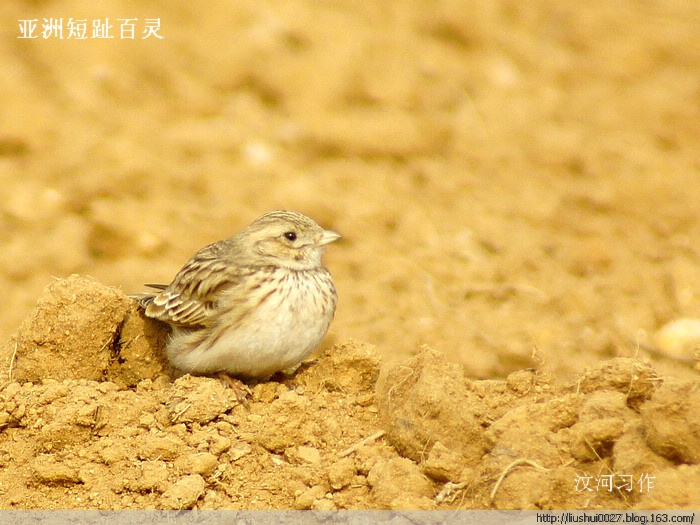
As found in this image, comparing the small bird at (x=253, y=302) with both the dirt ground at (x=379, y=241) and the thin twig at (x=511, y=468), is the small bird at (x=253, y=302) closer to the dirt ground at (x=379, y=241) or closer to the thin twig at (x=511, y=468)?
the dirt ground at (x=379, y=241)

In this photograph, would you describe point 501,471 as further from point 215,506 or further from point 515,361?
point 515,361

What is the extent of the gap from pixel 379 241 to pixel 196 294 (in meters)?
4.03

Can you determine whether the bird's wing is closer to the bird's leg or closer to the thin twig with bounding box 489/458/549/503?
the bird's leg

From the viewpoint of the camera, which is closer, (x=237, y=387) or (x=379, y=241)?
(x=237, y=387)

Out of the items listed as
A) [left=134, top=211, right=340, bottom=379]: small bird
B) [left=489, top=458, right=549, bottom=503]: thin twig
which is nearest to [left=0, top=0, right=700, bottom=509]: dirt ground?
[left=489, top=458, right=549, bottom=503]: thin twig

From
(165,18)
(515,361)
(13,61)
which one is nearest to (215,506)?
(515,361)

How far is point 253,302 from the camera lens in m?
5.98

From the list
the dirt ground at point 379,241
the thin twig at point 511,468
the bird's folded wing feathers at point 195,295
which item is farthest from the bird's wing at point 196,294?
the thin twig at point 511,468

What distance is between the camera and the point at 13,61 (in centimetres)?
1191

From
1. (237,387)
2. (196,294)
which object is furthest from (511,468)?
→ (196,294)

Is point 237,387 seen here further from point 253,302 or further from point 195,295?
point 195,295

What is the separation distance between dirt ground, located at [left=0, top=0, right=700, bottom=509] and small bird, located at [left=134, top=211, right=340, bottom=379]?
0.23 meters

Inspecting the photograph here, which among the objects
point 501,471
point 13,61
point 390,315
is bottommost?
point 390,315

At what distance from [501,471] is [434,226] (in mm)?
5761
